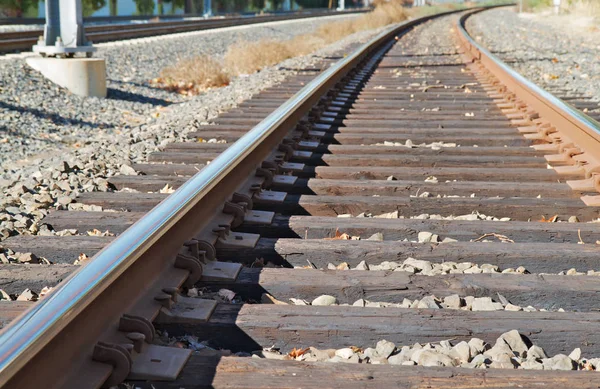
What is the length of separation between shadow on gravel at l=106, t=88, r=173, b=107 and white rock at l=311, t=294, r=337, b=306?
9.18m

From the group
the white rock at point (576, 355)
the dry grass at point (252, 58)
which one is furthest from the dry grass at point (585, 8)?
the white rock at point (576, 355)

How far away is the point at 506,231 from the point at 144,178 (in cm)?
186

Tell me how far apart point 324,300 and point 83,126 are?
7.32 metres

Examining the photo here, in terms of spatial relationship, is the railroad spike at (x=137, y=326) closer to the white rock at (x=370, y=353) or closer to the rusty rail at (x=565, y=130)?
the white rock at (x=370, y=353)

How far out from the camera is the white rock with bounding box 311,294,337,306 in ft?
7.75

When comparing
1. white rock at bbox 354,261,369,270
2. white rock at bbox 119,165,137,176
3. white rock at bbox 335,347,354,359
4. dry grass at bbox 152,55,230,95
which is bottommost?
dry grass at bbox 152,55,230,95

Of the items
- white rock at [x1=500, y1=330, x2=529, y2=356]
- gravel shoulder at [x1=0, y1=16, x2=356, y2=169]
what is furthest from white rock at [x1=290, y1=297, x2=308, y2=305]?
gravel shoulder at [x1=0, y1=16, x2=356, y2=169]

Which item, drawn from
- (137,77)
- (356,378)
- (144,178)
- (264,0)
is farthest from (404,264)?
(264,0)

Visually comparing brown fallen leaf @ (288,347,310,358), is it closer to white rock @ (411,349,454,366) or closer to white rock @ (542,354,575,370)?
white rock @ (411,349,454,366)

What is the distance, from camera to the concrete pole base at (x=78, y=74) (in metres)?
10.9

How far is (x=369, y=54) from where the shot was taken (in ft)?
43.5

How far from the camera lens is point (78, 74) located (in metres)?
10.9

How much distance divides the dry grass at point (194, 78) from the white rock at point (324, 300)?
1036cm

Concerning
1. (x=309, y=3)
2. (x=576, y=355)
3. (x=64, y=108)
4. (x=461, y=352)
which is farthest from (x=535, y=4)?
(x=461, y=352)
